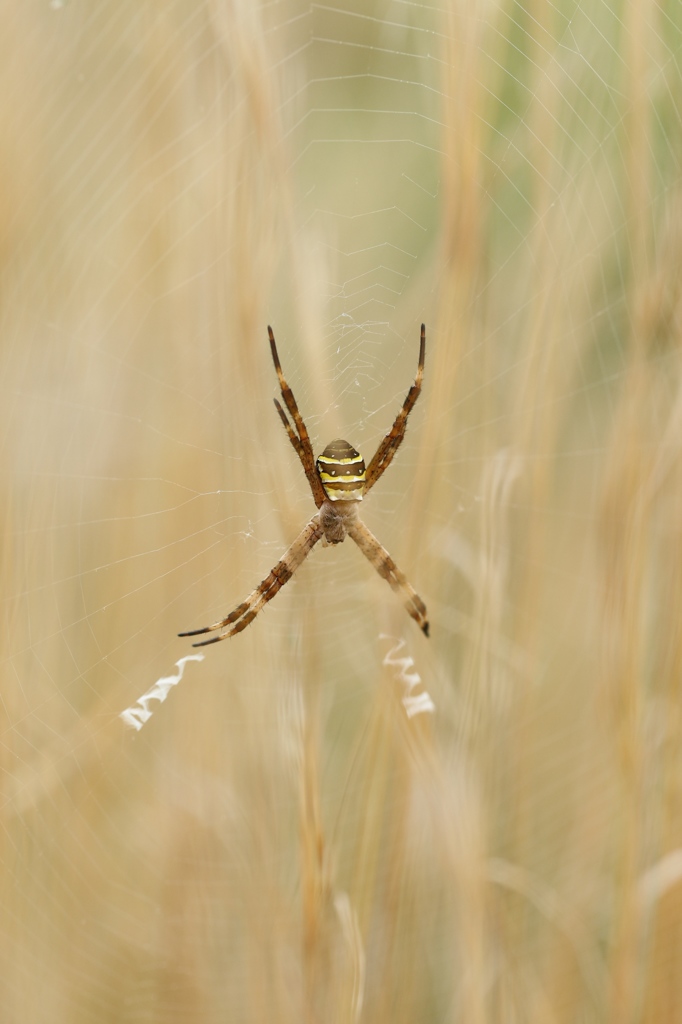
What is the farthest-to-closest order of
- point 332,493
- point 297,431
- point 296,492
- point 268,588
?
point 268,588, point 332,493, point 297,431, point 296,492

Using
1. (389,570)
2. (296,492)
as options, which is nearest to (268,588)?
(389,570)

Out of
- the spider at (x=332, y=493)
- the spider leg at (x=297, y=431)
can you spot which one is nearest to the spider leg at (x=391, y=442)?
the spider at (x=332, y=493)

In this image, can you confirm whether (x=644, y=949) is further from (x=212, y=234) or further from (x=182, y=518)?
(x=212, y=234)

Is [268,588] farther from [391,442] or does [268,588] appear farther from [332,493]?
[391,442]

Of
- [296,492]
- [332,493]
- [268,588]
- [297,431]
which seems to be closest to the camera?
[296,492]

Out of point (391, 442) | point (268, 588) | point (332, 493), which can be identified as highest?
point (391, 442)

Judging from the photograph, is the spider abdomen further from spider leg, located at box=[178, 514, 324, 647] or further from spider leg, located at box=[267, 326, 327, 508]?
spider leg, located at box=[178, 514, 324, 647]
